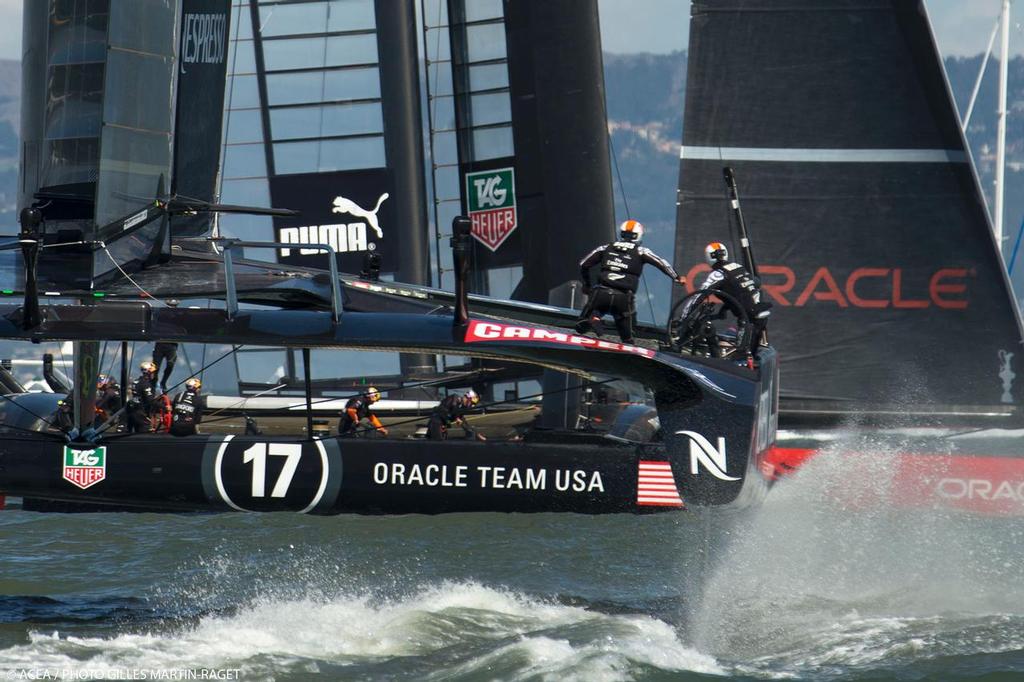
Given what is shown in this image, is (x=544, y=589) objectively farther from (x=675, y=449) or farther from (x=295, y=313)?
(x=295, y=313)

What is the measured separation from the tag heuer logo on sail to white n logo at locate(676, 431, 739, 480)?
5170 millimetres

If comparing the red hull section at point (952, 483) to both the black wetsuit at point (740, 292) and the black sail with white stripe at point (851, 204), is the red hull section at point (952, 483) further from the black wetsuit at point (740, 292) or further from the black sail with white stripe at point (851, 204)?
the black wetsuit at point (740, 292)

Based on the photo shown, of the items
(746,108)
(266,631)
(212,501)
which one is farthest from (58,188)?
(746,108)

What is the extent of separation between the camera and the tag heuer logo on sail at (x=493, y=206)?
12.5 meters

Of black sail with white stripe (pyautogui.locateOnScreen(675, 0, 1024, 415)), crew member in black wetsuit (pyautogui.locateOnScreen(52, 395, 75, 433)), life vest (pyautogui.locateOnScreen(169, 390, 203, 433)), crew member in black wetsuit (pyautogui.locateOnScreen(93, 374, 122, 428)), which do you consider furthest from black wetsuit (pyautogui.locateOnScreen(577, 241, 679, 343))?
crew member in black wetsuit (pyautogui.locateOnScreen(93, 374, 122, 428))

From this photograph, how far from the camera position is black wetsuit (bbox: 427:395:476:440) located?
363 inches

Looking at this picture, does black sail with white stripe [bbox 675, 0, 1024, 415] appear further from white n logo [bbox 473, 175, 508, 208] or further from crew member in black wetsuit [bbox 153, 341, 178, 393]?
crew member in black wetsuit [bbox 153, 341, 178, 393]

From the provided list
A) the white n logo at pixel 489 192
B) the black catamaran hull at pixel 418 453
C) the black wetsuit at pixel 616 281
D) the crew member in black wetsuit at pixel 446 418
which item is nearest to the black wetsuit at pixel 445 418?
the crew member in black wetsuit at pixel 446 418

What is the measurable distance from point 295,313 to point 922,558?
361 cm

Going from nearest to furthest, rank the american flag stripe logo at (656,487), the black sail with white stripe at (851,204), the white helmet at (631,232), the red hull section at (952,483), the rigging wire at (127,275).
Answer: the white helmet at (631,232)
the american flag stripe logo at (656,487)
the rigging wire at (127,275)
the red hull section at (952,483)
the black sail with white stripe at (851,204)

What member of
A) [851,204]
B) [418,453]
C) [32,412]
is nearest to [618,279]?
[418,453]

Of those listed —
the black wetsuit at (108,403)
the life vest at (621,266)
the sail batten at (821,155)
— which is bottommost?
the black wetsuit at (108,403)

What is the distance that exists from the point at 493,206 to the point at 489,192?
0.12m

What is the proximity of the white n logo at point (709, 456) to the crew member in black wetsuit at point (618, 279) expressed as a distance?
0.81 meters
